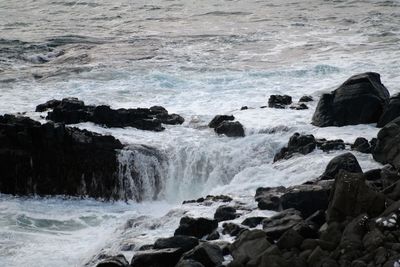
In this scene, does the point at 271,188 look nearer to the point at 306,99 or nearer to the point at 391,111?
the point at 391,111

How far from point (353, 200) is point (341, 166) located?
3834mm

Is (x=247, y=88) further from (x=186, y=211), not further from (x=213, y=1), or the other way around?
(x=213, y=1)

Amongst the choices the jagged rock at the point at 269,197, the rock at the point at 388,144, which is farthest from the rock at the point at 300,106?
the jagged rock at the point at 269,197

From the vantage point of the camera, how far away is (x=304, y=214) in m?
12.4

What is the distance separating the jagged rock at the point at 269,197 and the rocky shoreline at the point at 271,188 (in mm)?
25

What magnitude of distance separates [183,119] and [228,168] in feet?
12.6

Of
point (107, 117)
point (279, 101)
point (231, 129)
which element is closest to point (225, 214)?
point (231, 129)

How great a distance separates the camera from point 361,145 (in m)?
17.2

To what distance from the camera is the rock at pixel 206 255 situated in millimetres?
10797

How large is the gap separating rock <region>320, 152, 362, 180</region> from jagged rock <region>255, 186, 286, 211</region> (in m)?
1.06

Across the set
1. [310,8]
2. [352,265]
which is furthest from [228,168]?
[310,8]

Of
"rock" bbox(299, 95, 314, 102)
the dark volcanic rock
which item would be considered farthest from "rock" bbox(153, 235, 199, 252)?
"rock" bbox(299, 95, 314, 102)

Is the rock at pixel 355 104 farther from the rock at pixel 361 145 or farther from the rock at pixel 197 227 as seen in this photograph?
the rock at pixel 197 227

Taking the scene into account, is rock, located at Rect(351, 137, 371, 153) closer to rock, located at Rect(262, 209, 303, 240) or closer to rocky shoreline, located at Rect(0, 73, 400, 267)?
rocky shoreline, located at Rect(0, 73, 400, 267)
